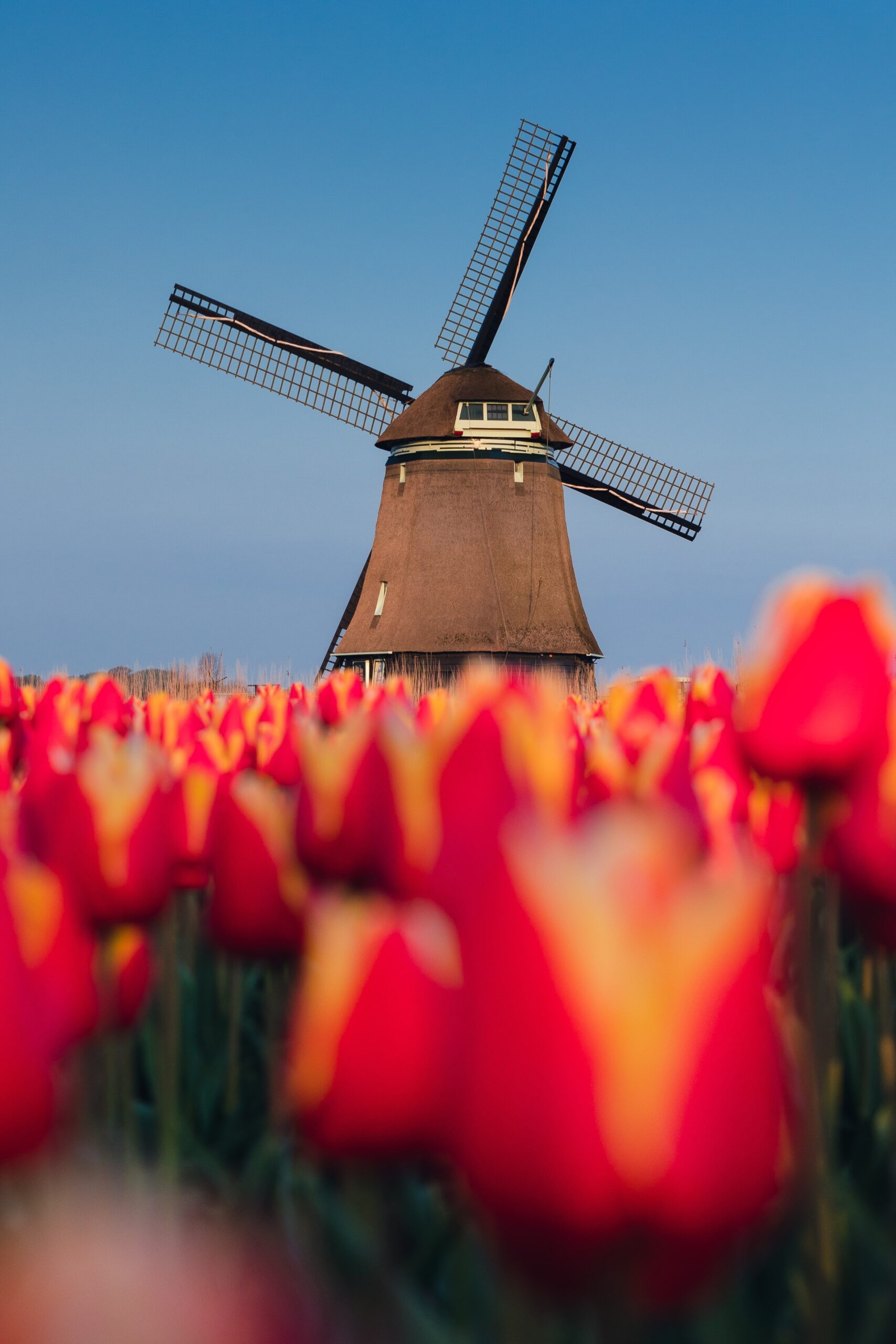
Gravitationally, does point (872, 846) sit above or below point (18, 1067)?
above

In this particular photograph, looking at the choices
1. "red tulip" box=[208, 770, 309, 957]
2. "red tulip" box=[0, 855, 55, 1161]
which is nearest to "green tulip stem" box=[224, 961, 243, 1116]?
"red tulip" box=[208, 770, 309, 957]

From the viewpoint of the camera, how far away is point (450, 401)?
67.3 feet

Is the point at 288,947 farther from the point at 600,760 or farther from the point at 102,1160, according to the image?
the point at 600,760

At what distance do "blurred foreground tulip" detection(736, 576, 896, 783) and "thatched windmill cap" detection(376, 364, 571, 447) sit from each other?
1888cm

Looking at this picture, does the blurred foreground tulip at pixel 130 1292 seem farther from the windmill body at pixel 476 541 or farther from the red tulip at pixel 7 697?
the windmill body at pixel 476 541

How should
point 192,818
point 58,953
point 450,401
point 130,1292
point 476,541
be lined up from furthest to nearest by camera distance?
1. point 450,401
2. point 476,541
3. point 192,818
4. point 58,953
5. point 130,1292

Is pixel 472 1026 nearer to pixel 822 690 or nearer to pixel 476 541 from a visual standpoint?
pixel 822 690

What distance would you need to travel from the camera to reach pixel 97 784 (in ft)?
5.09

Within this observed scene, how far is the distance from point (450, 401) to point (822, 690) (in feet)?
63.5

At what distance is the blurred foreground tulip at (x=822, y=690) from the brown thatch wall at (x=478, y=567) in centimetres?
1816

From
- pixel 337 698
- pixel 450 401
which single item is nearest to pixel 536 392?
pixel 450 401

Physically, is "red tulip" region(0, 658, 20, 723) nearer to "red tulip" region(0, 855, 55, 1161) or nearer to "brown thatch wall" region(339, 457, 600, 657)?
"red tulip" region(0, 855, 55, 1161)

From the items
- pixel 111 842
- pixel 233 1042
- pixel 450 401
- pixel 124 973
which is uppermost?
pixel 450 401

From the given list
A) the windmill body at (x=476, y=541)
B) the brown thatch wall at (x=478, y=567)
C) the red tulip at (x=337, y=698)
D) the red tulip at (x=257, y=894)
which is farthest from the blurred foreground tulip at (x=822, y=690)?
the brown thatch wall at (x=478, y=567)
